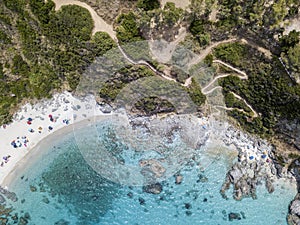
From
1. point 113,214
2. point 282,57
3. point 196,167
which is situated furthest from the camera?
point 196,167

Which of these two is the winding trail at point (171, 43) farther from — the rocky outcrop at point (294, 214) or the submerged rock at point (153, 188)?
the submerged rock at point (153, 188)

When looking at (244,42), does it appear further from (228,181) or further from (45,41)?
(45,41)

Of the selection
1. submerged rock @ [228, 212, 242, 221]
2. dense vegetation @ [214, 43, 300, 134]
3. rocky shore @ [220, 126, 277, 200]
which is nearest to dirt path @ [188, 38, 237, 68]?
dense vegetation @ [214, 43, 300, 134]

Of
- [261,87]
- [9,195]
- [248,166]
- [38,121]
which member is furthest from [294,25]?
[9,195]

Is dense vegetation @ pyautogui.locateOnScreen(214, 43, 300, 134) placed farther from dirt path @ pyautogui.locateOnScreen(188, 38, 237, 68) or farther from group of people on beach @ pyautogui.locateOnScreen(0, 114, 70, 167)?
group of people on beach @ pyautogui.locateOnScreen(0, 114, 70, 167)

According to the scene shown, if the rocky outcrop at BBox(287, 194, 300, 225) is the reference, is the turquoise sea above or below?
below

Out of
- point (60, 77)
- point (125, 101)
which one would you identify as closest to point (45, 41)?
point (60, 77)

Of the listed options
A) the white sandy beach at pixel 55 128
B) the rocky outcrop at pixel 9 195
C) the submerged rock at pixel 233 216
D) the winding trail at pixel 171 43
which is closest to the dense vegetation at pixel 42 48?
the winding trail at pixel 171 43
